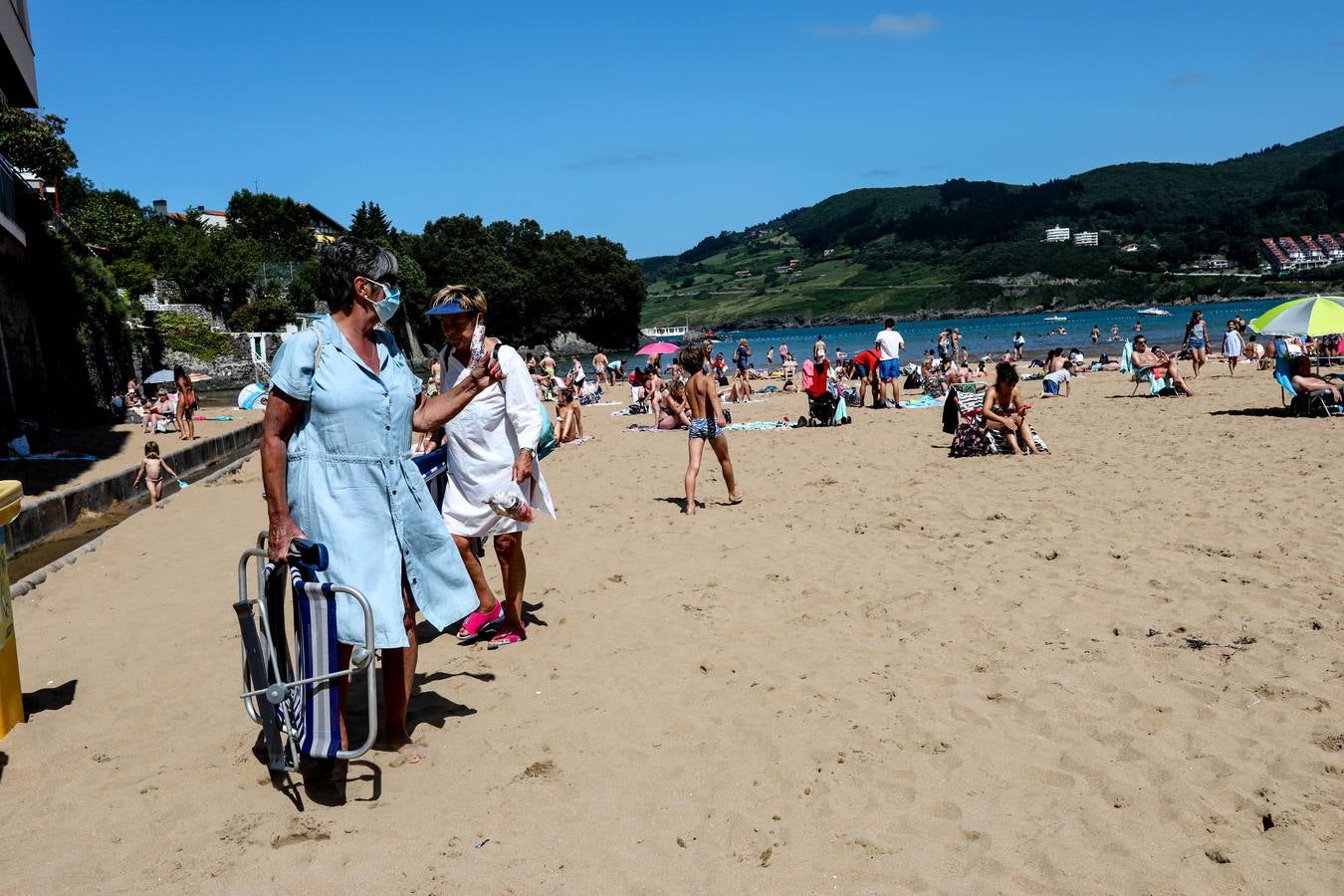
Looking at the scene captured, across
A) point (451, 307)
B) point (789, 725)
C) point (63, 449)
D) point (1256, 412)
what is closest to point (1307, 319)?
point (1256, 412)

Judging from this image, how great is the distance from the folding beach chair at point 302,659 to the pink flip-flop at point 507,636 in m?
1.81

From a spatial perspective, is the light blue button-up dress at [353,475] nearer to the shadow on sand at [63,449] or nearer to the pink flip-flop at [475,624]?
the pink flip-flop at [475,624]

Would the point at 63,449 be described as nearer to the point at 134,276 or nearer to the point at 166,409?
the point at 166,409

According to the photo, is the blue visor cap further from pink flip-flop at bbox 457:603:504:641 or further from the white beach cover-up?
pink flip-flop at bbox 457:603:504:641

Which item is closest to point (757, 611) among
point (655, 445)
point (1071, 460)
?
point (1071, 460)

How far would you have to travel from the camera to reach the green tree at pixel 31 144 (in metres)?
30.2

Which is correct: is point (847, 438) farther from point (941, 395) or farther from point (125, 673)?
point (125, 673)

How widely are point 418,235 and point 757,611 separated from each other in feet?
283

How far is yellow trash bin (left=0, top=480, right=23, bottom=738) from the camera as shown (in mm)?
4070

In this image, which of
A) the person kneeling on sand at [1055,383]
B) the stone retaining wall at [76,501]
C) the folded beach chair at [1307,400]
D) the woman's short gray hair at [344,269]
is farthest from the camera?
the person kneeling on sand at [1055,383]

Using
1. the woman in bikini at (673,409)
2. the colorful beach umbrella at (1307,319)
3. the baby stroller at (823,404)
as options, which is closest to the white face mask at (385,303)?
the woman in bikini at (673,409)

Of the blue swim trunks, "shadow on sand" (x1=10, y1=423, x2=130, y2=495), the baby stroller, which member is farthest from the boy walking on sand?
"shadow on sand" (x1=10, y1=423, x2=130, y2=495)

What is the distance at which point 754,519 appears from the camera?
Result: 8.55 metres

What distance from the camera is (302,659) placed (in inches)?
132
